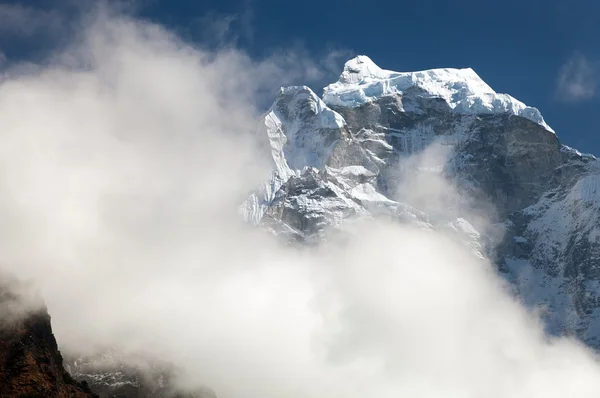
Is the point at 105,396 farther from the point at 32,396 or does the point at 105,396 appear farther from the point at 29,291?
the point at 32,396

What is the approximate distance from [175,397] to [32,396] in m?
93.9

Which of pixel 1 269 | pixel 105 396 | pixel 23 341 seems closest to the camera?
pixel 23 341

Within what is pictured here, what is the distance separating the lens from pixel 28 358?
113 meters

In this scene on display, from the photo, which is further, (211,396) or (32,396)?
(211,396)

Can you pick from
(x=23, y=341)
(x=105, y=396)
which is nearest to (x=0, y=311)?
(x=23, y=341)

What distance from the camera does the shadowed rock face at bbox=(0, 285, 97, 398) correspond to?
109 m

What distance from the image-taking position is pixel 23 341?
4530 inches

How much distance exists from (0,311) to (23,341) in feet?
16.3

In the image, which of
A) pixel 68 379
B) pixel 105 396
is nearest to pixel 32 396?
pixel 68 379

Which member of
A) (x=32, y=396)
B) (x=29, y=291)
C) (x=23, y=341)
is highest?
(x=29, y=291)

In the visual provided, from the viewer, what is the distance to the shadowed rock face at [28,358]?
109400 mm

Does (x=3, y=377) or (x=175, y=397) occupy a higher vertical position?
(x=175, y=397)

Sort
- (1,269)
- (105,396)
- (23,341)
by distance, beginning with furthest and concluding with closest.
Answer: (105,396), (1,269), (23,341)

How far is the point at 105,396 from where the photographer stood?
198 m
